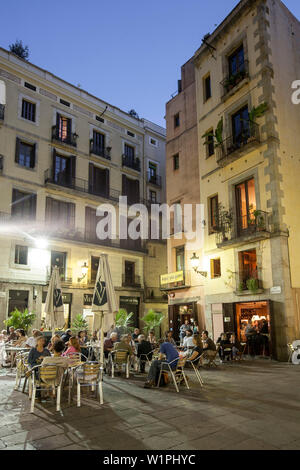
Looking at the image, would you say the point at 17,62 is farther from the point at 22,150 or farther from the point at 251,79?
the point at 251,79

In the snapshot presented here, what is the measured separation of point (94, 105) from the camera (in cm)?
2798

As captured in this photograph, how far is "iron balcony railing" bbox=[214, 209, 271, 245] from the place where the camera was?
14695 mm

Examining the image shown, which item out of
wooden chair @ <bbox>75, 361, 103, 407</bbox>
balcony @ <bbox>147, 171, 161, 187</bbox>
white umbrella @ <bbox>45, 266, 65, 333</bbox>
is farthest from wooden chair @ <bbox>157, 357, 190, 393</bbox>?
balcony @ <bbox>147, 171, 161, 187</bbox>

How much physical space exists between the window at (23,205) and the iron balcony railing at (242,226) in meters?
12.2

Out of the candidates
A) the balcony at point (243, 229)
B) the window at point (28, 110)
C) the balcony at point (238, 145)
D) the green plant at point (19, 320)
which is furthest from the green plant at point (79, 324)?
the window at point (28, 110)

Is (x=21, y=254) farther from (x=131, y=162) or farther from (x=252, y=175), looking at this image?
(x=252, y=175)

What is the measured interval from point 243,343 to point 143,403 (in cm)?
872

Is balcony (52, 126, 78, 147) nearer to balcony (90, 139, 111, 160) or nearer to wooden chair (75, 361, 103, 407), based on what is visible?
balcony (90, 139, 111, 160)

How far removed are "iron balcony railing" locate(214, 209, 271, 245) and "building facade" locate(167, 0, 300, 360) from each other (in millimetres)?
43

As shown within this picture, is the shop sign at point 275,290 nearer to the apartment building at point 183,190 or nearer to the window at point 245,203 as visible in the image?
the window at point 245,203

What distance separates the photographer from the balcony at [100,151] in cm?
2736

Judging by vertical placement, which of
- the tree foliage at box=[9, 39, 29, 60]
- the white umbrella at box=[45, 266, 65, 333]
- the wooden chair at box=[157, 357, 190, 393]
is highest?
the tree foliage at box=[9, 39, 29, 60]

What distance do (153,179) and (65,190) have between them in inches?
367
